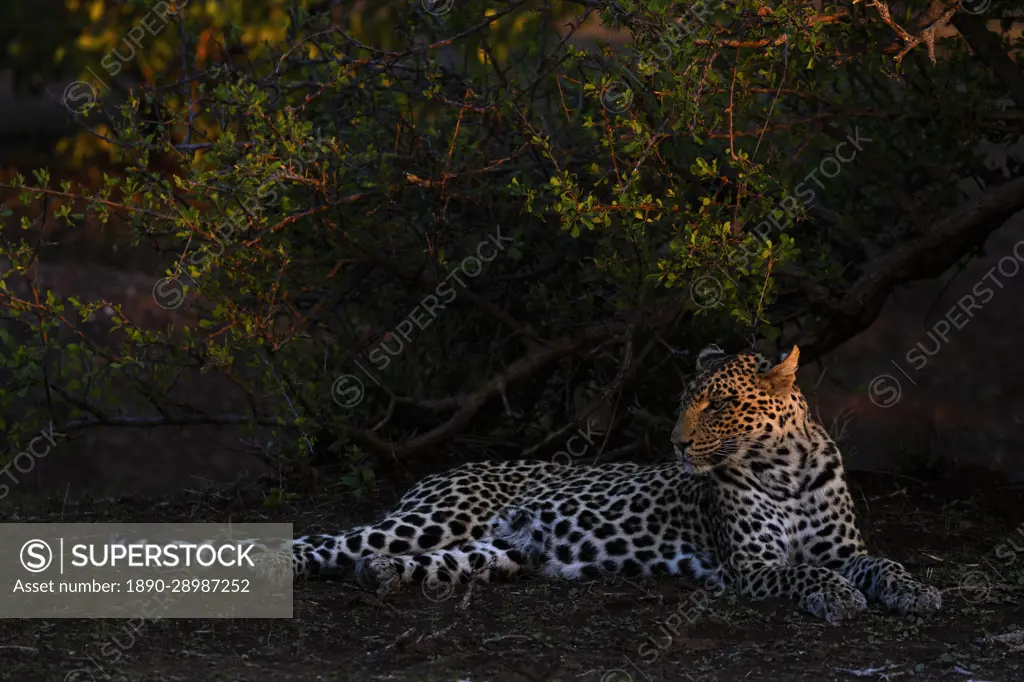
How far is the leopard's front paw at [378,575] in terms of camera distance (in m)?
6.62

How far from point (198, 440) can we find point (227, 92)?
6.52 metres

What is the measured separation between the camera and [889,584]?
6.38 metres

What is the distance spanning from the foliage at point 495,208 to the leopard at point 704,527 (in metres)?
0.68

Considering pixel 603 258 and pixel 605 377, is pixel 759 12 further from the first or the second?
pixel 605 377

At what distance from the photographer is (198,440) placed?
1348cm

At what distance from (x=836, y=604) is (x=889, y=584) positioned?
12.6 inches

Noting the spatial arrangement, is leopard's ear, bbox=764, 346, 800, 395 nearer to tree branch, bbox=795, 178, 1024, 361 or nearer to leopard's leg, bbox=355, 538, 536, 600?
leopard's leg, bbox=355, 538, 536, 600

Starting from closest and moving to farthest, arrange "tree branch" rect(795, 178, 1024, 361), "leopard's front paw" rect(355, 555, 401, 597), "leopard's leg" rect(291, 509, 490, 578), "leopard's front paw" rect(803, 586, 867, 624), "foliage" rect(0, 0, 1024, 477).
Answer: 1. "leopard's front paw" rect(803, 586, 867, 624)
2. "leopard's front paw" rect(355, 555, 401, 597)
3. "leopard's leg" rect(291, 509, 490, 578)
4. "foliage" rect(0, 0, 1024, 477)
5. "tree branch" rect(795, 178, 1024, 361)

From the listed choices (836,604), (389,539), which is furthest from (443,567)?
(836,604)

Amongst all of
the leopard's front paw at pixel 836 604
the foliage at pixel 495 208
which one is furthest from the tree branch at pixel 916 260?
the leopard's front paw at pixel 836 604

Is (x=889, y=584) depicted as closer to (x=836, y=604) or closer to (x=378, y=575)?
(x=836, y=604)

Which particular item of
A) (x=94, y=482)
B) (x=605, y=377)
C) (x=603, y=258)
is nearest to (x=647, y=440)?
(x=605, y=377)

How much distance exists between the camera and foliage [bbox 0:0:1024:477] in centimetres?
718

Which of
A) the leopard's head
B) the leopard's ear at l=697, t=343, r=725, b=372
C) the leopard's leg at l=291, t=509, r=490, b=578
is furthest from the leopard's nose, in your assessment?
the leopard's leg at l=291, t=509, r=490, b=578
